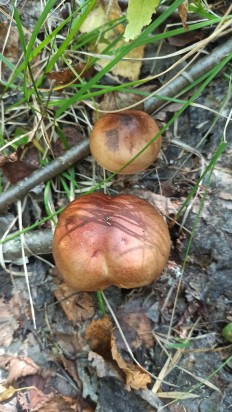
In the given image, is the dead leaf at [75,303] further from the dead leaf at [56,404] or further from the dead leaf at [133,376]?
the dead leaf at [56,404]

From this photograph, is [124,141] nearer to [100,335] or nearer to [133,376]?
[100,335]

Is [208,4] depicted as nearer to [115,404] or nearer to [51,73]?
[51,73]

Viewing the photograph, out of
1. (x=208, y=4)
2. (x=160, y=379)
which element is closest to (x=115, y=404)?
(x=160, y=379)

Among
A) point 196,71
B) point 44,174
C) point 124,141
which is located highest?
point 196,71

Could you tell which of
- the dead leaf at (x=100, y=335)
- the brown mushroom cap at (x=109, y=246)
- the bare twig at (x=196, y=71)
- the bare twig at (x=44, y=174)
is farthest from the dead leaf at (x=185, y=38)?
the dead leaf at (x=100, y=335)

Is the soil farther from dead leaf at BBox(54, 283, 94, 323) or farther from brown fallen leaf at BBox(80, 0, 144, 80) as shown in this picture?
brown fallen leaf at BBox(80, 0, 144, 80)

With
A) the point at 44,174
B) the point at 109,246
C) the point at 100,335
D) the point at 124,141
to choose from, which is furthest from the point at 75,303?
the point at 124,141

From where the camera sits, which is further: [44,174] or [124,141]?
[44,174]

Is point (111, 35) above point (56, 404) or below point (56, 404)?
above
